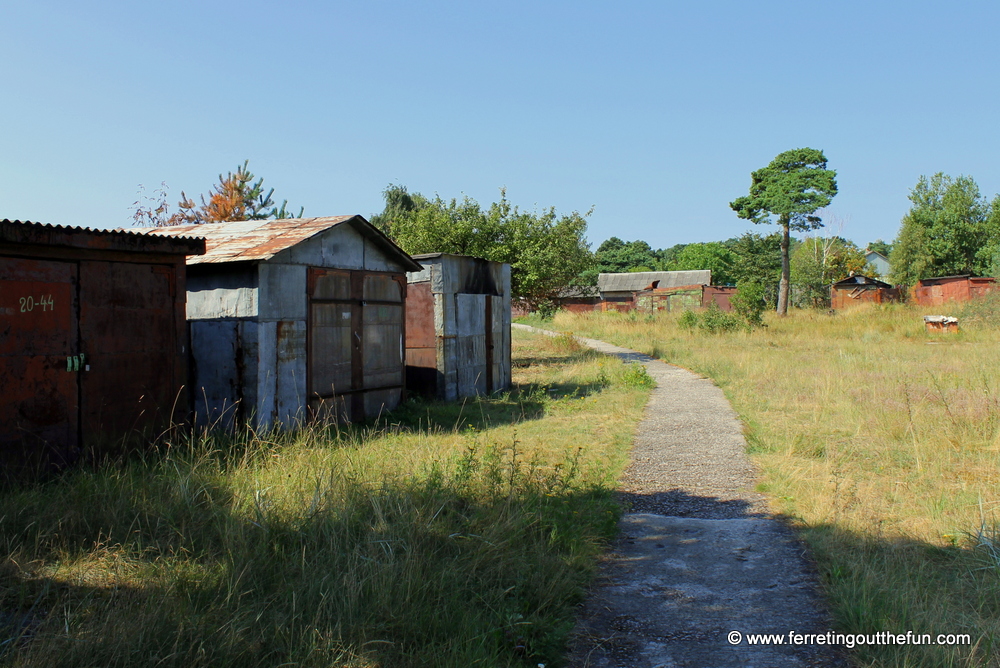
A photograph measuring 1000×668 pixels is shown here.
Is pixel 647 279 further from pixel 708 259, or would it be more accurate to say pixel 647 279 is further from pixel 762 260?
pixel 708 259

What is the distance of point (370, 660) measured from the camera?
10.4ft

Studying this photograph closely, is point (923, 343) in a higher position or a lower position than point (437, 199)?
lower

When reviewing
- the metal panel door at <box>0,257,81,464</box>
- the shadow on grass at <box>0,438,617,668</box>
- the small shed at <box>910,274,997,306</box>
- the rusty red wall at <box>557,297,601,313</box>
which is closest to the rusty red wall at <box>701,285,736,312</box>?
the small shed at <box>910,274,997,306</box>

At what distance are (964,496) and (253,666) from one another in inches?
228

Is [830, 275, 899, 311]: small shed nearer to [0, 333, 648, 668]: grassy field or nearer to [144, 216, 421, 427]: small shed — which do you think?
[144, 216, 421, 427]: small shed

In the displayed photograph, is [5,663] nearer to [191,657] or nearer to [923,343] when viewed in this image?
[191,657]

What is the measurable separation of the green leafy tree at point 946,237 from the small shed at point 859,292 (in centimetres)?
840

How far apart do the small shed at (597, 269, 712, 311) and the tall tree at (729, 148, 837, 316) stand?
739 inches

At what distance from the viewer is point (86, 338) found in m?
6.55

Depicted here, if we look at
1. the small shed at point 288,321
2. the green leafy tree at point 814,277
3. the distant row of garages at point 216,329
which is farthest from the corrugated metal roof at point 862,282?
the small shed at point 288,321

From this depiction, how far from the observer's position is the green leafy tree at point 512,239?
1933 cm

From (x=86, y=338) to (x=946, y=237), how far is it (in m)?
57.0

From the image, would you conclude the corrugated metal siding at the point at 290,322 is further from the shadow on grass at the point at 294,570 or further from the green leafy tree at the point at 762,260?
the green leafy tree at the point at 762,260

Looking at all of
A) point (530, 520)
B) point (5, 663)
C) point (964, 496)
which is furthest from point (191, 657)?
point (964, 496)
